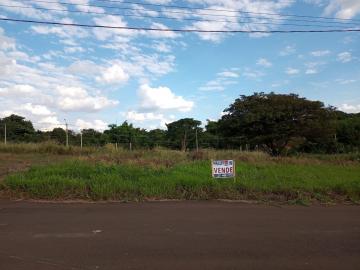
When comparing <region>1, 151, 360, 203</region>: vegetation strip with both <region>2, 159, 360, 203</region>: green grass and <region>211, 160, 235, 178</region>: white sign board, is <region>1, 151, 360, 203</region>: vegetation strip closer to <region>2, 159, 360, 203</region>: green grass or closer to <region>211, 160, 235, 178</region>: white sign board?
<region>2, 159, 360, 203</region>: green grass

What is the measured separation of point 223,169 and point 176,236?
5.51 meters

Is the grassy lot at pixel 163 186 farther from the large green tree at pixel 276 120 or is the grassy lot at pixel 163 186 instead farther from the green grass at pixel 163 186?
the large green tree at pixel 276 120

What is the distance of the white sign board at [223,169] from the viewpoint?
12570 mm

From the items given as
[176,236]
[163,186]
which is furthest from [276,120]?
[176,236]

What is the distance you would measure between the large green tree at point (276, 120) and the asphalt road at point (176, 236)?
2386 centimetres

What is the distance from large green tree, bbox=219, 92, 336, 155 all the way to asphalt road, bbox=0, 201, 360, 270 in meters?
23.9

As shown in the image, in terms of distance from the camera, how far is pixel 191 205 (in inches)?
412

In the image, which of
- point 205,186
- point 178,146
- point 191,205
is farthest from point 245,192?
point 178,146

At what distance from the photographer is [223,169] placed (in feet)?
41.4

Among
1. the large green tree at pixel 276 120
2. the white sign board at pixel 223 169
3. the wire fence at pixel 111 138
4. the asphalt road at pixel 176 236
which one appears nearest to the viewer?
the asphalt road at pixel 176 236

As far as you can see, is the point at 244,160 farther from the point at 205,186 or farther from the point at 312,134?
the point at 312,134

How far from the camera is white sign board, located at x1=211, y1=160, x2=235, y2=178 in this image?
12.6 metres

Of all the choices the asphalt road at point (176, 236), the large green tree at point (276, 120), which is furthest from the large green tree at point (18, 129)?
the asphalt road at point (176, 236)

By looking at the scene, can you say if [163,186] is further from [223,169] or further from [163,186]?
[223,169]
